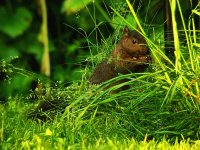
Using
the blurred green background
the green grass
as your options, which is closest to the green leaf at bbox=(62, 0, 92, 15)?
the blurred green background

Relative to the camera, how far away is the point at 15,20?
7.91 meters

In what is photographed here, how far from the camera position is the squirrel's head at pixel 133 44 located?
6.64 metres

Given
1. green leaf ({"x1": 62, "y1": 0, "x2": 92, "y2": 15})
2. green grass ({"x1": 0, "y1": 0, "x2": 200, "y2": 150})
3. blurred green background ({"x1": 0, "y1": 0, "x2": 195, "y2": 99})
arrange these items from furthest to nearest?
blurred green background ({"x1": 0, "y1": 0, "x2": 195, "y2": 99}), green leaf ({"x1": 62, "y1": 0, "x2": 92, "y2": 15}), green grass ({"x1": 0, "y1": 0, "x2": 200, "y2": 150})

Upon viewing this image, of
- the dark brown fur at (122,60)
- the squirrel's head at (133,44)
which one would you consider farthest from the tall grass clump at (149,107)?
the squirrel's head at (133,44)

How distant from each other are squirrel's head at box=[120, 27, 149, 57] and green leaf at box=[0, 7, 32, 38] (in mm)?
1587

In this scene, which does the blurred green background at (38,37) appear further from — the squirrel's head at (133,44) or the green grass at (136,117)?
the green grass at (136,117)

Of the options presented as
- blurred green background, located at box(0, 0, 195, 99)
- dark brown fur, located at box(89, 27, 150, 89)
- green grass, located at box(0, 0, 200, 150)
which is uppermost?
blurred green background, located at box(0, 0, 195, 99)

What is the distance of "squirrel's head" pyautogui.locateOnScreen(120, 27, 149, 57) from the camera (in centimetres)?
664

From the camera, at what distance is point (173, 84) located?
5.31 m

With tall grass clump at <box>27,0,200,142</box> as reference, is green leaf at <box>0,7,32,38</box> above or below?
above

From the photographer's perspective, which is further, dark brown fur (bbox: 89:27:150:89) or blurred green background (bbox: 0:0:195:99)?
blurred green background (bbox: 0:0:195:99)

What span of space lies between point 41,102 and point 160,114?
131 cm

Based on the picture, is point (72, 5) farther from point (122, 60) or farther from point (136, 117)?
point (136, 117)

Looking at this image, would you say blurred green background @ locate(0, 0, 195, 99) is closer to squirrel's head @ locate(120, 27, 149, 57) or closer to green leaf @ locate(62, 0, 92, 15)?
green leaf @ locate(62, 0, 92, 15)
